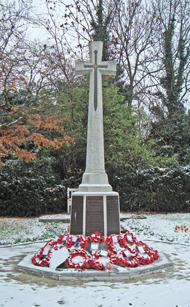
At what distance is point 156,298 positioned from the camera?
3574 millimetres

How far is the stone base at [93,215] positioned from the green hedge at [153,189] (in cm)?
762

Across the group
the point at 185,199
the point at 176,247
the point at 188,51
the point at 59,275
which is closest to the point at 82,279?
the point at 59,275

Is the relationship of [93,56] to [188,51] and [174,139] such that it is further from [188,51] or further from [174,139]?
[188,51]

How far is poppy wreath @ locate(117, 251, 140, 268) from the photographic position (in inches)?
189

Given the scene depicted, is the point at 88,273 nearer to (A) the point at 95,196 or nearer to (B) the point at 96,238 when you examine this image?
(B) the point at 96,238

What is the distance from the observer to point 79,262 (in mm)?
4715

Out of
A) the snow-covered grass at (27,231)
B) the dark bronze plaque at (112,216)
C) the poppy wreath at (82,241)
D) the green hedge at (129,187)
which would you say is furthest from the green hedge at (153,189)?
the poppy wreath at (82,241)

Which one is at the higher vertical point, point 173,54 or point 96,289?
Answer: point 173,54

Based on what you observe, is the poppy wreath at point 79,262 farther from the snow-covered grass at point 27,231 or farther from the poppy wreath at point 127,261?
the snow-covered grass at point 27,231

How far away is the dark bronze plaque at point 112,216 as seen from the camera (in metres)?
5.58

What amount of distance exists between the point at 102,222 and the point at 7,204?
283 inches

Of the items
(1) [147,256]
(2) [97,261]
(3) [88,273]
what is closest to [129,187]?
(1) [147,256]

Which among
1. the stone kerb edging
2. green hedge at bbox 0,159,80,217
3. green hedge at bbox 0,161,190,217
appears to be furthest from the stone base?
green hedge at bbox 0,161,190,217

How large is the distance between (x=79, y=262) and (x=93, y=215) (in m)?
1.05
